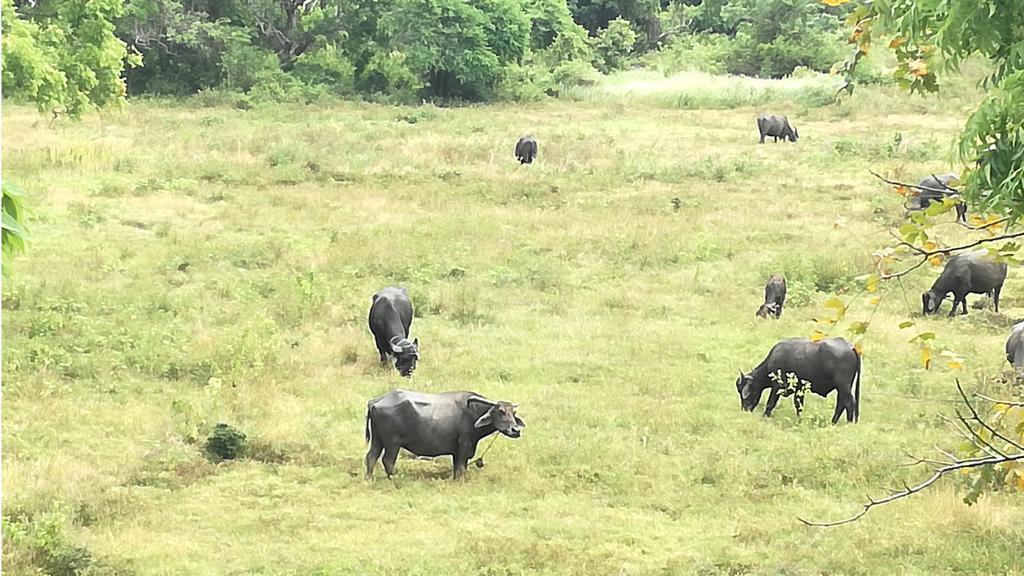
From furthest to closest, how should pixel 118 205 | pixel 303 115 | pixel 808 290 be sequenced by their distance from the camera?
1. pixel 303 115
2. pixel 118 205
3. pixel 808 290

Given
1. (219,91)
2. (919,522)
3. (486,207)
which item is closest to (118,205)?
(486,207)

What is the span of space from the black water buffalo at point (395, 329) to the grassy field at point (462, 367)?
0.24 m

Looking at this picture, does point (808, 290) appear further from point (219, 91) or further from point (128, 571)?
point (219, 91)

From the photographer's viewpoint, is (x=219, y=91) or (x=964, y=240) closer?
(x=964, y=240)

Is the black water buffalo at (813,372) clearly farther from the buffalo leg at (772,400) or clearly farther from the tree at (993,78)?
the tree at (993,78)

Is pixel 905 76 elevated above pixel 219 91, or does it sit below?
above

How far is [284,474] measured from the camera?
9945mm

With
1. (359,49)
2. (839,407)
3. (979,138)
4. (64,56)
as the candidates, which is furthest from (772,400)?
(359,49)

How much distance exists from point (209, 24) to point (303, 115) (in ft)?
29.8

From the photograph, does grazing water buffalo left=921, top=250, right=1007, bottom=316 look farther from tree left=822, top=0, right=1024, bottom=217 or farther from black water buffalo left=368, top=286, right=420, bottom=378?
tree left=822, top=0, right=1024, bottom=217

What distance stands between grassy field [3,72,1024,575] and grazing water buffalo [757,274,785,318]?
0.68 ft

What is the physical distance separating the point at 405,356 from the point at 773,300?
5.54 m

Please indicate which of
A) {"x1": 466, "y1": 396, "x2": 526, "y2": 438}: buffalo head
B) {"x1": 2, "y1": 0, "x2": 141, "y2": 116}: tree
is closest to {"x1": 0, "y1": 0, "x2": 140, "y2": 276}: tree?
{"x1": 2, "y1": 0, "x2": 141, "y2": 116}: tree

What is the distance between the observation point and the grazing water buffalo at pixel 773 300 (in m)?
15.8
